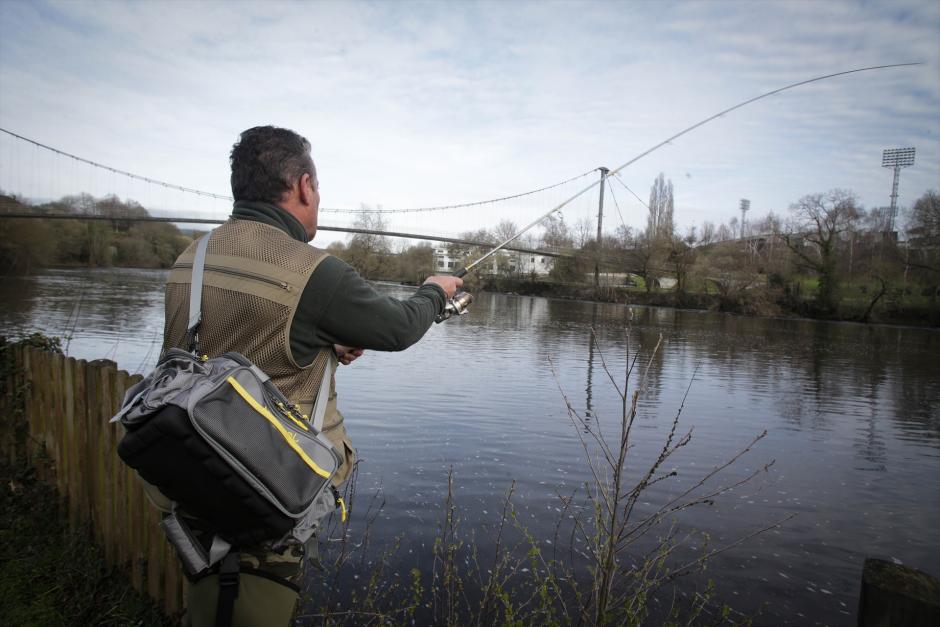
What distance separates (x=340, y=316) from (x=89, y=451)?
2.69 meters

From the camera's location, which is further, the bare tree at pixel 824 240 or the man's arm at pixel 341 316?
the bare tree at pixel 824 240

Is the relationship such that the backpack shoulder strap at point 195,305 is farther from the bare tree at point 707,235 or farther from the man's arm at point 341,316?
the bare tree at point 707,235

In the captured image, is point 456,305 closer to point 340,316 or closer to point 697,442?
point 340,316

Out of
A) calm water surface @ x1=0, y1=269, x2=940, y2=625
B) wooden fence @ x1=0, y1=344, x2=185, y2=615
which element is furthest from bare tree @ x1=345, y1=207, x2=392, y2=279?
wooden fence @ x1=0, y1=344, x2=185, y2=615

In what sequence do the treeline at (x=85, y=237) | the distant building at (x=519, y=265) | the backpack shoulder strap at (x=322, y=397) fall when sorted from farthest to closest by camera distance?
the distant building at (x=519, y=265), the treeline at (x=85, y=237), the backpack shoulder strap at (x=322, y=397)

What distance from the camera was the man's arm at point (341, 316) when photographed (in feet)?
5.88

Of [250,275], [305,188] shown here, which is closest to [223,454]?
[250,275]

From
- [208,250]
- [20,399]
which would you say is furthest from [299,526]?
[20,399]

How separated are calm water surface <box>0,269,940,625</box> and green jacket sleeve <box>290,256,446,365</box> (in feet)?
4.36

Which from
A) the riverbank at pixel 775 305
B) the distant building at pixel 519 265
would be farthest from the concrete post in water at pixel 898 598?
the distant building at pixel 519 265

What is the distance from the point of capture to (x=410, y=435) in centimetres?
845

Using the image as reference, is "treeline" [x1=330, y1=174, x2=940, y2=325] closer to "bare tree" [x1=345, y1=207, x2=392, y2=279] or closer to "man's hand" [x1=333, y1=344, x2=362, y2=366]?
"bare tree" [x1=345, y1=207, x2=392, y2=279]

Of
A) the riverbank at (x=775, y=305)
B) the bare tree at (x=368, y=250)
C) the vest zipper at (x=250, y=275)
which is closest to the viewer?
the vest zipper at (x=250, y=275)

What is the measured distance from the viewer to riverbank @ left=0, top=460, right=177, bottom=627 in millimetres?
3098
